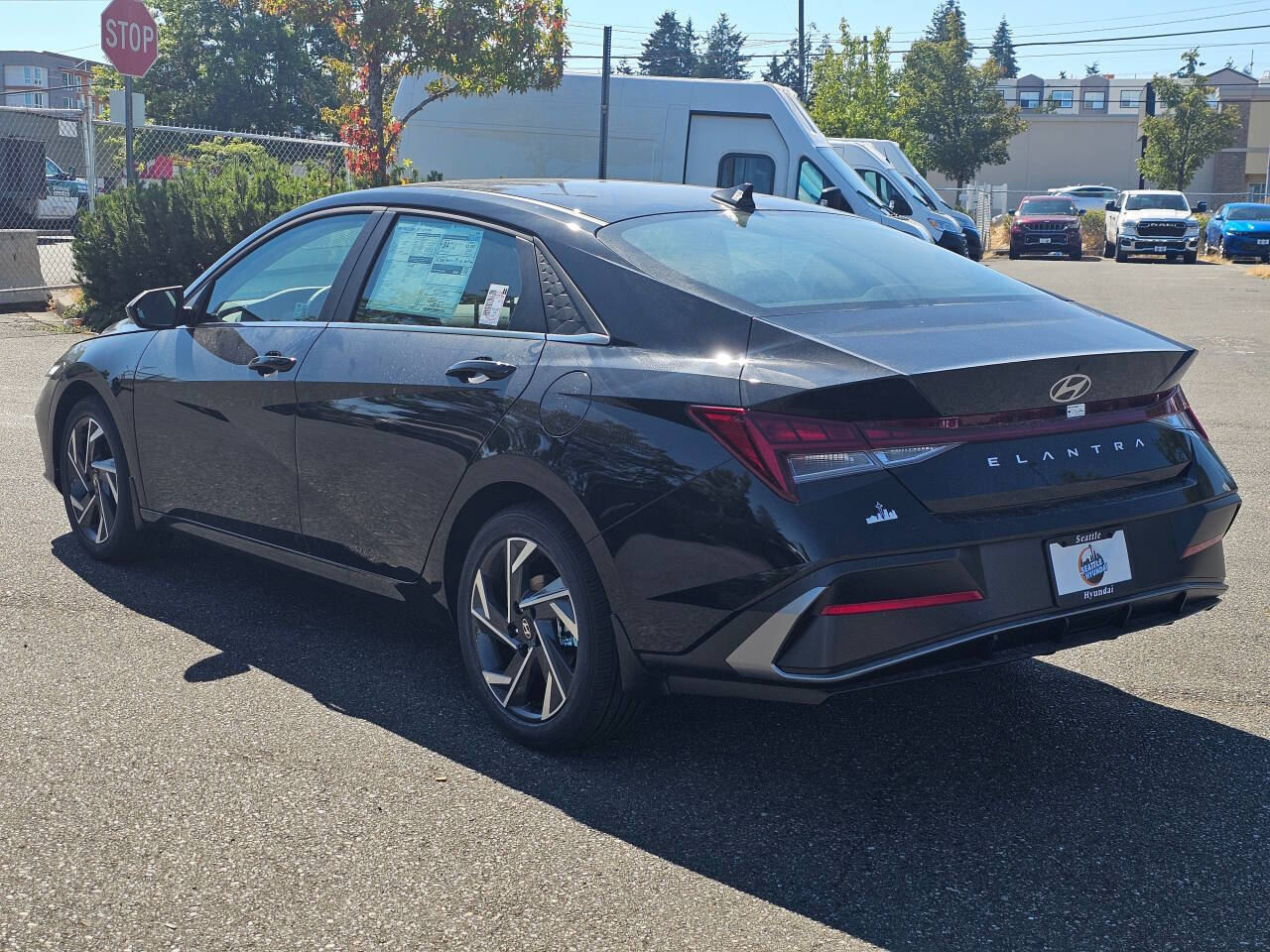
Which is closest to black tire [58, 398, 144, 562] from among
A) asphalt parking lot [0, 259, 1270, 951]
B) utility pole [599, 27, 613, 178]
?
asphalt parking lot [0, 259, 1270, 951]

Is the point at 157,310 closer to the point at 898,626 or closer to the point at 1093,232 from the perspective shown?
the point at 898,626

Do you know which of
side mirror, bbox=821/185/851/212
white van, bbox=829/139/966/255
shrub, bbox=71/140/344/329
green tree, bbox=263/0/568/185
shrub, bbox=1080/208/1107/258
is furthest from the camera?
shrub, bbox=1080/208/1107/258

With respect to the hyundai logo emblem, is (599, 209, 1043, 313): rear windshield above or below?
above

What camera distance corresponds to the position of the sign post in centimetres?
1337

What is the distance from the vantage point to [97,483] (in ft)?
19.4

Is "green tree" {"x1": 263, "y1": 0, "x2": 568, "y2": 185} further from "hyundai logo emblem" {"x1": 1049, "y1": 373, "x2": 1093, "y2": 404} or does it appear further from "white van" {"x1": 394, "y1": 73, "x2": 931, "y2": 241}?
"hyundai logo emblem" {"x1": 1049, "y1": 373, "x2": 1093, "y2": 404}

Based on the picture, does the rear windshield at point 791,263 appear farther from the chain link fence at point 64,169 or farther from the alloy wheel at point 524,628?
the chain link fence at point 64,169

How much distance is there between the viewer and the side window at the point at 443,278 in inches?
167

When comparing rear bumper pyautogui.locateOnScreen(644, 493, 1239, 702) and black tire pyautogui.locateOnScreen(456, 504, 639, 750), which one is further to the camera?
black tire pyautogui.locateOnScreen(456, 504, 639, 750)

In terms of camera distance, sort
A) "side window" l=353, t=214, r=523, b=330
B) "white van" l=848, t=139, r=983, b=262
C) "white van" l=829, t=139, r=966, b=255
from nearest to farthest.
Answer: "side window" l=353, t=214, r=523, b=330 < "white van" l=829, t=139, r=966, b=255 < "white van" l=848, t=139, r=983, b=262

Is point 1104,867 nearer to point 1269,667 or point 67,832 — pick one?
point 1269,667

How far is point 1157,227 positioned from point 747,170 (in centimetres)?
2320

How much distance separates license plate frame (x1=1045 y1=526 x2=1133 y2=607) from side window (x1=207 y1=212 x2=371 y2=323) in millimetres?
2543

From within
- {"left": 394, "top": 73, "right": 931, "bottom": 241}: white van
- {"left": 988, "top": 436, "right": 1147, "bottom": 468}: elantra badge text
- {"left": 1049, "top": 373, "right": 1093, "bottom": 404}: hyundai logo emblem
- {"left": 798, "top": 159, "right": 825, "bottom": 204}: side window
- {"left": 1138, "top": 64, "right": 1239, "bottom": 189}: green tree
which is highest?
{"left": 1138, "top": 64, "right": 1239, "bottom": 189}: green tree
